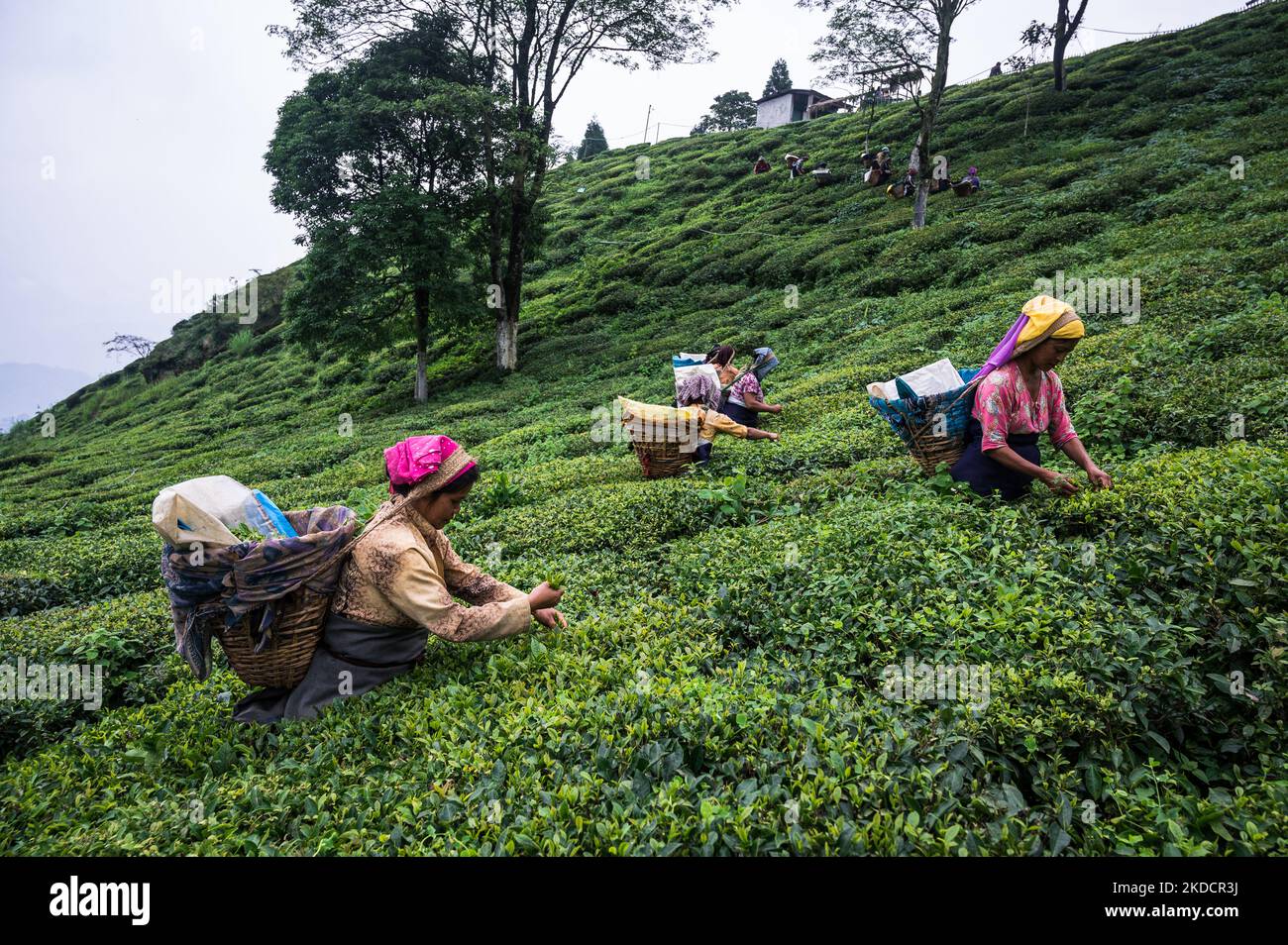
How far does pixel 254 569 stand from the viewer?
3646 mm

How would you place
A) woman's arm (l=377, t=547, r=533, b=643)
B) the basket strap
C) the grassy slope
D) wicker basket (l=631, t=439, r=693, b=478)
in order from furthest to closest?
wicker basket (l=631, t=439, r=693, b=478), the basket strap, woman's arm (l=377, t=547, r=533, b=643), the grassy slope

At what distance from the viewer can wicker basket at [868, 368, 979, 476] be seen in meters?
5.85

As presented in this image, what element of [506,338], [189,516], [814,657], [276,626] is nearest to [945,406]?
[814,657]

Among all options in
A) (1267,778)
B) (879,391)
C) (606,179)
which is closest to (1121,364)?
(879,391)

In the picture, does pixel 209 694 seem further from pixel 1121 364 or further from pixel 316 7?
pixel 316 7

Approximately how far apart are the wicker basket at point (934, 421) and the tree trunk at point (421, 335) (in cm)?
2031

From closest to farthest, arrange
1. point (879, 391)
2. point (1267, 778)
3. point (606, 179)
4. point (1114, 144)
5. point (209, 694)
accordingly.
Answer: point (1267, 778)
point (209, 694)
point (879, 391)
point (1114, 144)
point (606, 179)

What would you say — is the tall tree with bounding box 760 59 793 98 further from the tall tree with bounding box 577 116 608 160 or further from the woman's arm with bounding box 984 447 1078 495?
the woman's arm with bounding box 984 447 1078 495

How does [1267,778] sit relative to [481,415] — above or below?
below

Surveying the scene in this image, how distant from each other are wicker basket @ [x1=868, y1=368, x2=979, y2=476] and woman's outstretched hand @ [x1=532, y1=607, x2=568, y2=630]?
3582mm

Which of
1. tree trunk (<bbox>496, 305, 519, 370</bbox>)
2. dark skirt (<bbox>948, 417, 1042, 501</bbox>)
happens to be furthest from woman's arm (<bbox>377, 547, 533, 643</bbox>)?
tree trunk (<bbox>496, 305, 519, 370</bbox>)

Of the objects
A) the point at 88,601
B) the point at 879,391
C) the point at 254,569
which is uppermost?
the point at 879,391

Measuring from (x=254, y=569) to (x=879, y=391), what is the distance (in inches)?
200
